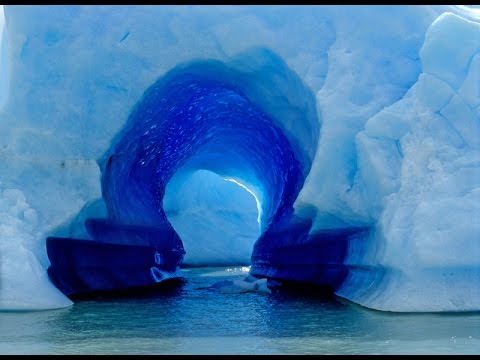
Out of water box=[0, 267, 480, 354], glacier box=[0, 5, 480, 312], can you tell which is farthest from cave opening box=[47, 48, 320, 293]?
water box=[0, 267, 480, 354]

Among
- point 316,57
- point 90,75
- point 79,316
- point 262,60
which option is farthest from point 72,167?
point 316,57

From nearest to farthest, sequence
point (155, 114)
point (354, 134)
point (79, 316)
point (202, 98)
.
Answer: point (79, 316) < point (354, 134) < point (155, 114) < point (202, 98)

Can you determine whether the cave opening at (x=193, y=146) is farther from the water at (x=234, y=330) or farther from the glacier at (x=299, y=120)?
the water at (x=234, y=330)

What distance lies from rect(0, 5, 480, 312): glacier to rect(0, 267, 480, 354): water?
457mm

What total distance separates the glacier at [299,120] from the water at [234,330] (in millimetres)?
457

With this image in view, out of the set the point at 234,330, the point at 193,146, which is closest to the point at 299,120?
the point at 234,330

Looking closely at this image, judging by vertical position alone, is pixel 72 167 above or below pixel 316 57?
below

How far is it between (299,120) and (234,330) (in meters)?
3.42

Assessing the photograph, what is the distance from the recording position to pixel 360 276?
6.01 metres

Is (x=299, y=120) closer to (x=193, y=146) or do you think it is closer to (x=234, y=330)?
(x=234, y=330)

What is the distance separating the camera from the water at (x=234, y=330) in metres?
3.04

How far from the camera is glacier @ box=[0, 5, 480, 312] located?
4703 mm

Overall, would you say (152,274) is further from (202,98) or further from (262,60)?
(262,60)
